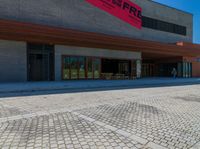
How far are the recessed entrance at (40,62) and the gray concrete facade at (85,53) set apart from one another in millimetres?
669

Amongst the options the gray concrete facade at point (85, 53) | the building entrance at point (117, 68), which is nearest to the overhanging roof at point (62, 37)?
the gray concrete facade at point (85, 53)

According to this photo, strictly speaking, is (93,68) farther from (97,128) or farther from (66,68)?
(97,128)

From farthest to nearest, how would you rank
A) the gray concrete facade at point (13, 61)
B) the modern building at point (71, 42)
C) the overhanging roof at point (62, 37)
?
the modern building at point (71, 42)
the gray concrete facade at point (13, 61)
the overhanging roof at point (62, 37)

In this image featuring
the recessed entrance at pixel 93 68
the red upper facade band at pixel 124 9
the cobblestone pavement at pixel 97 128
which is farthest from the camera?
the red upper facade band at pixel 124 9

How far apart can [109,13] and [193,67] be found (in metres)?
18.8

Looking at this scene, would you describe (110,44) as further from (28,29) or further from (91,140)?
(91,140)

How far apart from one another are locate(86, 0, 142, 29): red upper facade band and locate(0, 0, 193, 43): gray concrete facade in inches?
25.6

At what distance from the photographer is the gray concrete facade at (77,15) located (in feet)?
54.2

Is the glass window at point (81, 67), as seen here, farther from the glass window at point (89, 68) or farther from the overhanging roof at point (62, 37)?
the overhanging roof at point (62, 37)

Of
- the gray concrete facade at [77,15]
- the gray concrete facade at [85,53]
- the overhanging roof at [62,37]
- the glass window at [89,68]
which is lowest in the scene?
the glass window at [89,68]

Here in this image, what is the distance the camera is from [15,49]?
16312 millimetres

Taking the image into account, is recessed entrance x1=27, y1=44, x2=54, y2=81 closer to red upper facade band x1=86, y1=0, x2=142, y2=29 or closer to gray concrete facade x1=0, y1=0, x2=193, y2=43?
gray concrete facade x1=0, y1=0, x2=193, y2=43

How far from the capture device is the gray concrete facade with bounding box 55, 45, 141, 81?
18.3 m

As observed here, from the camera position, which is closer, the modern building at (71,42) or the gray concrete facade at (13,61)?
the gray concrete facade at (13,61)
